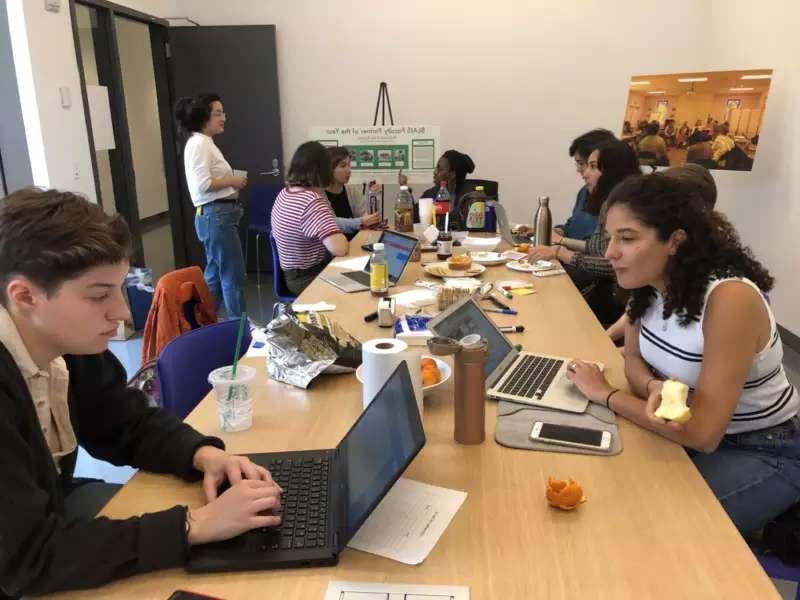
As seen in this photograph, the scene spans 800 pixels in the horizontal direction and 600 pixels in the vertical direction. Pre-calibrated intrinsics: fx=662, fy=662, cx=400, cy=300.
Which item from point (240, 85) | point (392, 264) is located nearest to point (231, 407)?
point (392, 264)

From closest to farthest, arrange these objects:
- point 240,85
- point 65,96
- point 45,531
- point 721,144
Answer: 1. point 45,531
2. point 65,96
3. point 721,144
4. point 240,85

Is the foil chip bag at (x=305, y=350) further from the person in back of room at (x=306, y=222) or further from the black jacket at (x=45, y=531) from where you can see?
the person in back of room at (x=306, y=222)

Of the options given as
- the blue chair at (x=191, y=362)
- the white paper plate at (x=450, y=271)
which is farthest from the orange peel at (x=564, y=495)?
the white paper plate at (x=450, y=271)

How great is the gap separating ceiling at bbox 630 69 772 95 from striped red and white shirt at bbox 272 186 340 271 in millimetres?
2599

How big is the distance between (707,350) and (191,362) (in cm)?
133

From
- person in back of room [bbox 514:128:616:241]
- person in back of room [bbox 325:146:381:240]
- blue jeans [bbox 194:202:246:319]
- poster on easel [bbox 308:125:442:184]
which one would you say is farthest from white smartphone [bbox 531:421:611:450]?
poster on easel [bbox 308:125:442:184]

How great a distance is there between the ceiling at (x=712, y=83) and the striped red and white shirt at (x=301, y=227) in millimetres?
2599

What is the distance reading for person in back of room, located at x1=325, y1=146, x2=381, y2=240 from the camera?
4059 mm

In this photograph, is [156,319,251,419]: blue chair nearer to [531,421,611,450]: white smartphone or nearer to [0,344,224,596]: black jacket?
[0,344,224,596]: black jacket

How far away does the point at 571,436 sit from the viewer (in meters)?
1.34

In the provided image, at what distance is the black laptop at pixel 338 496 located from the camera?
0.99 m

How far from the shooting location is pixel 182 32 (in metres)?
5.32

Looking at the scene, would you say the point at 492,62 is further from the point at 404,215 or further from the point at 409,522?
the point at 409,522

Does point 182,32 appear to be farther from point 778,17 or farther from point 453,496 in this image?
point 453,496
